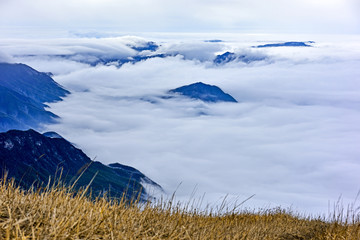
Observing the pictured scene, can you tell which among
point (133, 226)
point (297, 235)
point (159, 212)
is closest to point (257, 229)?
point (297, 235)

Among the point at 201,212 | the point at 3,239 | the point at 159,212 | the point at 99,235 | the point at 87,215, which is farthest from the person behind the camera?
the point at 201,212

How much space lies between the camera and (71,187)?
5578 mm

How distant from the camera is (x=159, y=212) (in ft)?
20.2

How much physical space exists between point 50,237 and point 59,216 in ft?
1.71

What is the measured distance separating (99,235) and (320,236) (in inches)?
163

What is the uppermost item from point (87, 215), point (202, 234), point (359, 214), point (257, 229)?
point (87, 215)

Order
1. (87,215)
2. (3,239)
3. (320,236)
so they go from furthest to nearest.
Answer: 1. (320,236)
2. (87,215)
3. (3,239)

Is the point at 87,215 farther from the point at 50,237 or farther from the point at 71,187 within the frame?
the point at 71,187

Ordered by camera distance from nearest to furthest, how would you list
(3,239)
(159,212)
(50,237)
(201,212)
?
(3,239), (50,237), (159,212), (201,212)

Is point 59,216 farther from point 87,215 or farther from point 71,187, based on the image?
point 71,187

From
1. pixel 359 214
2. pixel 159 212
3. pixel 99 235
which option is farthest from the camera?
pixel 359 214

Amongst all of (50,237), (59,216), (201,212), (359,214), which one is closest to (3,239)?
(50,237)

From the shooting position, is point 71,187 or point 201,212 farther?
point 201,212

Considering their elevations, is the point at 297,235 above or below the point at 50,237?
below
